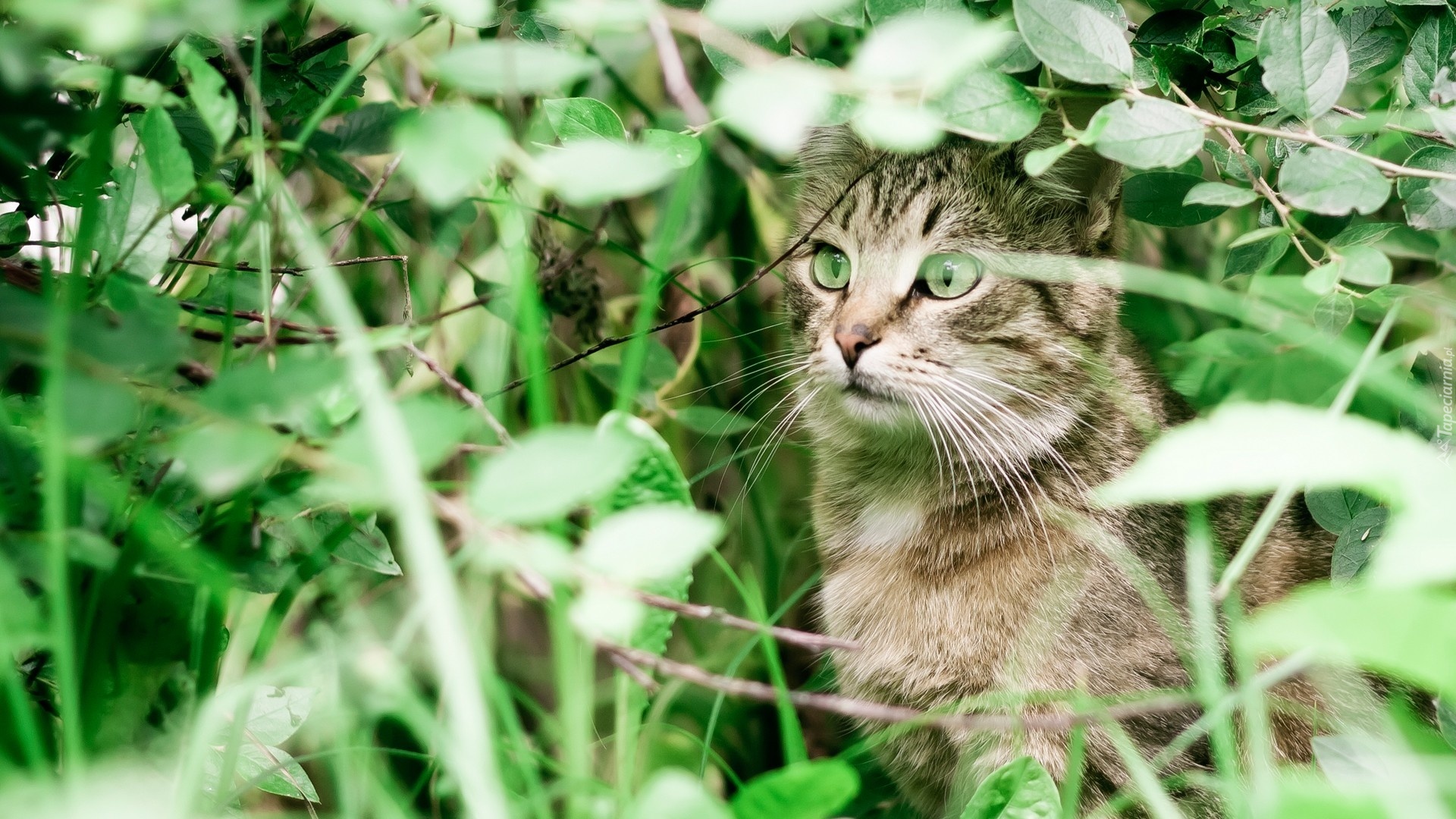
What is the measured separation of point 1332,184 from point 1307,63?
15 cm

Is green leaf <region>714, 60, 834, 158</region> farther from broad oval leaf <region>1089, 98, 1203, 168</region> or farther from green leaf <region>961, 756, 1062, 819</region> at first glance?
green leaf <region>961, 756, 1062, 819</region>

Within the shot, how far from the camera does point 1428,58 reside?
1150 millimetres

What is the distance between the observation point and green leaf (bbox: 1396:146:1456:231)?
1.08 meters

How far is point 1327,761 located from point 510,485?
2.39ft

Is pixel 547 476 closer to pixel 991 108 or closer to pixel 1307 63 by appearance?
pixel 991 108

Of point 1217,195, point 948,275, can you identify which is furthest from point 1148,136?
point 948,275

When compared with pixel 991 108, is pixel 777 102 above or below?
above

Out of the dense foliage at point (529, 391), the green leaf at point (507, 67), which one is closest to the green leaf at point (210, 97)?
the dense foliage at point (529, 391)

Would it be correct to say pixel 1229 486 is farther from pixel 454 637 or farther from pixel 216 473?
pixel 216 473

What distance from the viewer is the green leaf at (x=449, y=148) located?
61cm

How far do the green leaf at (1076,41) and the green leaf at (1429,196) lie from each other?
1.12 feet

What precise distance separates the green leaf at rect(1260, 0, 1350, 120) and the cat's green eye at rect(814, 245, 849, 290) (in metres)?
0.70

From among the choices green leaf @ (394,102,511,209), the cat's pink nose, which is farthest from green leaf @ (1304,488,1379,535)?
green leaf @ (394,102,511,209)

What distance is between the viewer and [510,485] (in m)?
0.63
